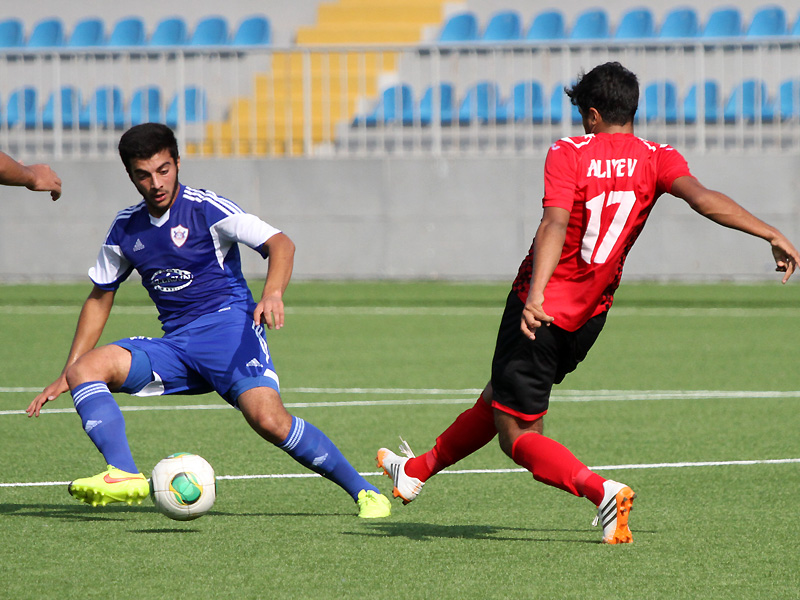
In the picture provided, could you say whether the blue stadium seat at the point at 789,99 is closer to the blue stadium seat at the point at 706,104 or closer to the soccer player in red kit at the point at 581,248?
the blue stadium seat at the point at 706,104

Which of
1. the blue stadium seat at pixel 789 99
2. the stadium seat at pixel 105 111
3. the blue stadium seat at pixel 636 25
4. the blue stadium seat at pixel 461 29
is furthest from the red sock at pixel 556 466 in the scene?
the blue stadium seat at pixel 461 29

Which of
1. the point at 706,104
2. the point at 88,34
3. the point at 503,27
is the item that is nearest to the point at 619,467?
the point at 706,104

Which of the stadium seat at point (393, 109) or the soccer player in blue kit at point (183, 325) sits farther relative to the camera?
the stadium seat at point (393, 109)

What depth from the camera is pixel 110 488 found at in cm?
464

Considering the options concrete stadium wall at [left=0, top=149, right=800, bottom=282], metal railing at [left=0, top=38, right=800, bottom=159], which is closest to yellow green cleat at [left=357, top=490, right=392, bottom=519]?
concrete stadium wall at [left=0, top=149, right=800, bottom=282]

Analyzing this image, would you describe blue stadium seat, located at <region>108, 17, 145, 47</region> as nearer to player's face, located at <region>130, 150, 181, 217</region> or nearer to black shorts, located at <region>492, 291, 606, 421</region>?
player's face, located at <region>130, 150, 181, 217</region>

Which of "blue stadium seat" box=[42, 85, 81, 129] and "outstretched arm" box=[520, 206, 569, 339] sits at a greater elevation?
"blue stadium seat" box=[42, 85, 81, 129]

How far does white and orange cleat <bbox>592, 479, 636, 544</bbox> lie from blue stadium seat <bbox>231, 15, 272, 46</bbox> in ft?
55.0

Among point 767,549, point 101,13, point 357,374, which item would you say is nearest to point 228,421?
point 357,374

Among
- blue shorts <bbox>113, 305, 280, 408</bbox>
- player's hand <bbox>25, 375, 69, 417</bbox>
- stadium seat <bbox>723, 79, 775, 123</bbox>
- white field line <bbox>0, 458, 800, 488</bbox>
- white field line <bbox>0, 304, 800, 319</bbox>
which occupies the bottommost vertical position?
white field line <bbox>0, 304, 800, 319</bbox>

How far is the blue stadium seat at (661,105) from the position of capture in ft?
53.8

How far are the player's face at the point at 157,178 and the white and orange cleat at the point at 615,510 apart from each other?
205 centimetres

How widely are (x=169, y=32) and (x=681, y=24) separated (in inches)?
309

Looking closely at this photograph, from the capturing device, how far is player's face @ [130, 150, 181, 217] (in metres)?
5.03
